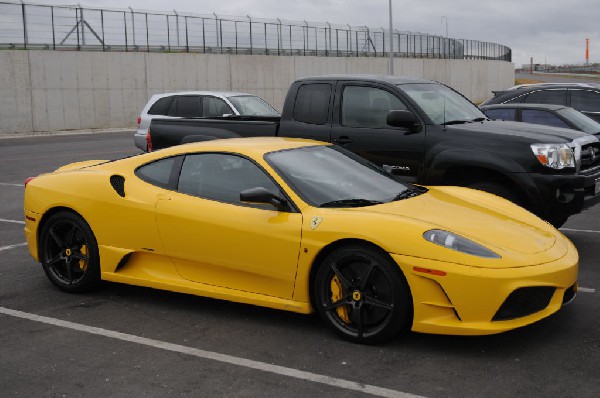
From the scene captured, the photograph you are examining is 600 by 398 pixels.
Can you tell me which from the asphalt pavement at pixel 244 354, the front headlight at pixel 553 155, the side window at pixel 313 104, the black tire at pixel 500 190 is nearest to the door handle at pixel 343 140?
the side window at pixel 313 104

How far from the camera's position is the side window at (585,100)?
46.5ft

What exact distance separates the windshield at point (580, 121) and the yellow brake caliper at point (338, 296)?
7460 mm

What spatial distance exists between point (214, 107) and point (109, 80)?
20281 mm

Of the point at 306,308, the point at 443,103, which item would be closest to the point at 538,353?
the point at 306,308

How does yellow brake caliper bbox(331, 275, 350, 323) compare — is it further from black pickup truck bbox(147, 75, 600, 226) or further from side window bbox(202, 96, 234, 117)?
side window bbox(202, 96, 234, 117)

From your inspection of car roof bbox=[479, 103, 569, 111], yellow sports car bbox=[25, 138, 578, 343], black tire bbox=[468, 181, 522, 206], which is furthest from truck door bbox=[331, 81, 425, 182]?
car roof bbox=[479, 103, 569, 111]

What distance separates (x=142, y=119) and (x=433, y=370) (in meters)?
13.1

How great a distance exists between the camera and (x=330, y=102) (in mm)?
9055

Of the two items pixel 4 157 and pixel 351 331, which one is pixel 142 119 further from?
pixel 351 331

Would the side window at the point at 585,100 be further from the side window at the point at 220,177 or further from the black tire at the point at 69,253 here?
the black tire at the point at 69,253

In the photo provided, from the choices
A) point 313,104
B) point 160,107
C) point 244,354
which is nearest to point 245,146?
point 244,354

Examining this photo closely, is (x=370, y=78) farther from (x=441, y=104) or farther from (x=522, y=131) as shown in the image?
(x=522, y=131)

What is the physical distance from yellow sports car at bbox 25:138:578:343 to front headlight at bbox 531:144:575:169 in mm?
1692

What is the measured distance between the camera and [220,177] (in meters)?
6.03
